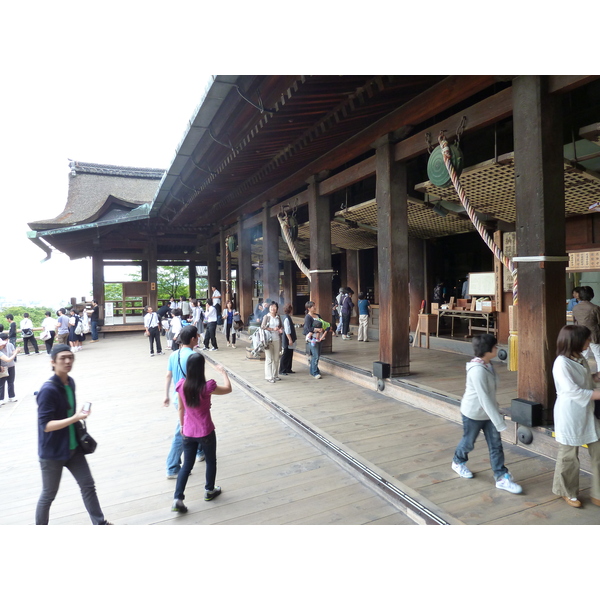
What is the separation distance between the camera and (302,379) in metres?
6.36

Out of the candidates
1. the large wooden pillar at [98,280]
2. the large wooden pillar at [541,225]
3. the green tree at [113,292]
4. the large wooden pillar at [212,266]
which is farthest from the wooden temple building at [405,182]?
the green tree at [113,292]

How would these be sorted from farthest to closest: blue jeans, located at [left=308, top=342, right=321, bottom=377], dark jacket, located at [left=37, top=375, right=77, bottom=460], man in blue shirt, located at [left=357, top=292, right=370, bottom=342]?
man in blue shirt, located at [left=357, top=292, right=370, bottom=342] → blue jeans, located at [left=308, top=342, right=321, bottom=377] → dark jacket, located at [left=37, top=375, right=77, bottom=460]

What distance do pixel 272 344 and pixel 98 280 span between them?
949 centimetres

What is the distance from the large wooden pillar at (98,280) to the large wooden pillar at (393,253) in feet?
35.5

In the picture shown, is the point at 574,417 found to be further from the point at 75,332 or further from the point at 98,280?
the point at 98,280

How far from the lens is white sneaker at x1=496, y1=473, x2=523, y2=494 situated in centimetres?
269

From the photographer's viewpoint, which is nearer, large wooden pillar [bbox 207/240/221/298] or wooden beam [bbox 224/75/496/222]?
wooden beam [bbox 224/75/496/222]

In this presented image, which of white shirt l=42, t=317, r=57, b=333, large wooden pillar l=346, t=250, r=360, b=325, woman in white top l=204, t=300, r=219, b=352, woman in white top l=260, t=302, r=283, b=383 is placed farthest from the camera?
large wooden pillar l=346, t=250, r=360, b=325

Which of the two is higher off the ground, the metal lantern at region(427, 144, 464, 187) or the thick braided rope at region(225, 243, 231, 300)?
the metal lantern at region(427, 144, 464, 187)

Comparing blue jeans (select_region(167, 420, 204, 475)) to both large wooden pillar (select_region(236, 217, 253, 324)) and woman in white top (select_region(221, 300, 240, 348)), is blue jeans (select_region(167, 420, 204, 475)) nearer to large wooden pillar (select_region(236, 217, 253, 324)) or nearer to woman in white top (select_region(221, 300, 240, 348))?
woman in white top (select_region(221, 300, 240, 348))

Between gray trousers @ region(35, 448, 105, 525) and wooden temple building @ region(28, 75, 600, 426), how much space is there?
3363mm

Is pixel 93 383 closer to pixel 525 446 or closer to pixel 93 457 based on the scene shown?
pixel 93 457

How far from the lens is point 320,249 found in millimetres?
7105

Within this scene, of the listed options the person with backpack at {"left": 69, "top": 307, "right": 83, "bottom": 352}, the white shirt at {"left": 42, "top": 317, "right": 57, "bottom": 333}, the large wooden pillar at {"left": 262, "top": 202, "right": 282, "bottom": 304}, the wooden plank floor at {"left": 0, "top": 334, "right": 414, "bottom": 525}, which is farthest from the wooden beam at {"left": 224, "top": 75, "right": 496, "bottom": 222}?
the person with backpack at {"left": 69, "top": 307, "right": 83, "bottom": 352}
